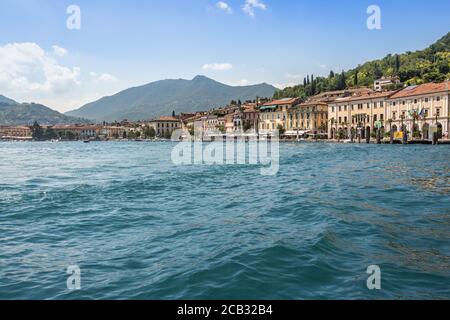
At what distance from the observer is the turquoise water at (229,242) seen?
23.0ft

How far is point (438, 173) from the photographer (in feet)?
77.0

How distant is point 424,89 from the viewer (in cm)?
7262

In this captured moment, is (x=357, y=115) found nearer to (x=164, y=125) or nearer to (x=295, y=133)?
(x=295, y=133)

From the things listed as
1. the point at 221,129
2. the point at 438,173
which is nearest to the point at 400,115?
the point at 438,173

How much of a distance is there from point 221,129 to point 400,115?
6775 cm

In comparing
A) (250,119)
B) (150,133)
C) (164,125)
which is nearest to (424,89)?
(250,119)

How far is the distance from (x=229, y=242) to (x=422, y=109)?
6816cm

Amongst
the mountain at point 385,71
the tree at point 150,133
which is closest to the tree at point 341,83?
the mountain at point 385,71

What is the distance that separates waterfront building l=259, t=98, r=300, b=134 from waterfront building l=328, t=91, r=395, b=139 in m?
18.0

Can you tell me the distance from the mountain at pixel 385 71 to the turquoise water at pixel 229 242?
117 meters

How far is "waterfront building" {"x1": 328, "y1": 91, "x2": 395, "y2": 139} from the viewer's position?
84.2m

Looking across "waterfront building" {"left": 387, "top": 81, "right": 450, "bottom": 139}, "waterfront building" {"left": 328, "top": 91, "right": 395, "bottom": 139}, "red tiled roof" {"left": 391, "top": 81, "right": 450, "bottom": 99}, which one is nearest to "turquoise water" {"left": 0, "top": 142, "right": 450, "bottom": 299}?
"waterfront building" {"left": 387, "top": 81, "right": 450, "bottom": 139}

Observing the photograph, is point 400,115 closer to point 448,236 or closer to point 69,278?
point 448,236

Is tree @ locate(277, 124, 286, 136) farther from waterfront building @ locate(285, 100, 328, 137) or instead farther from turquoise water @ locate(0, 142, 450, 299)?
turquoise water @ locate(0, 142, 450, 299)
